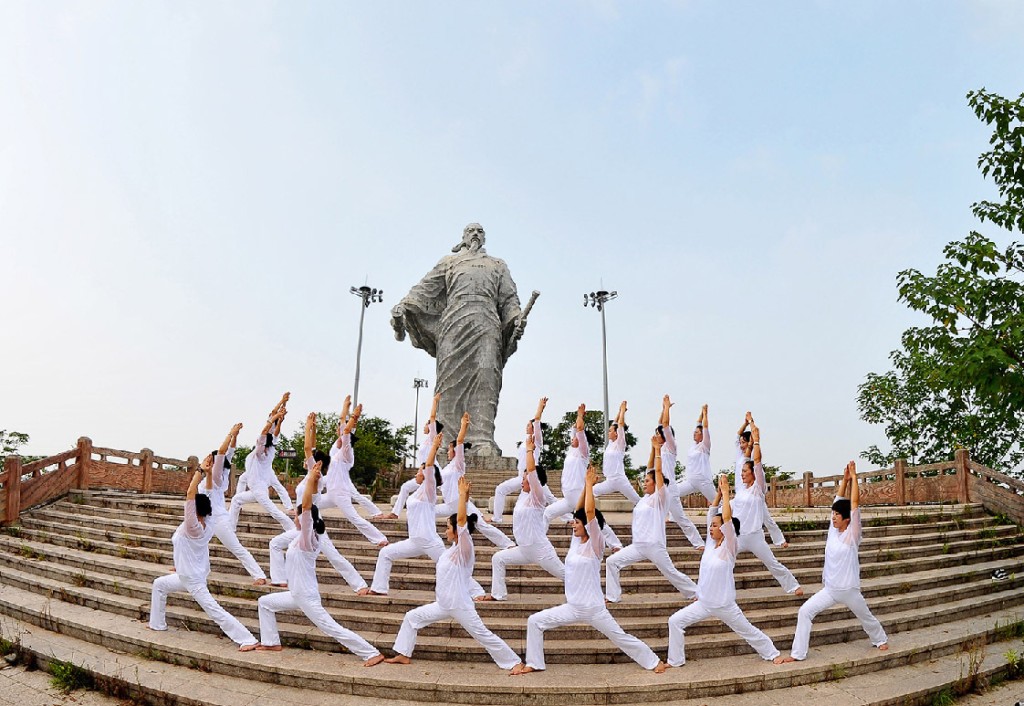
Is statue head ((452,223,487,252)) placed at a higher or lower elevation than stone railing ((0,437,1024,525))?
higher

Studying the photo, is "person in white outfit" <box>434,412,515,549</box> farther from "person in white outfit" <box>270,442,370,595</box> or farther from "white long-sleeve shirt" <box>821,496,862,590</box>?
"white long-sleeve shirt" <box>821,496,862,590</box>

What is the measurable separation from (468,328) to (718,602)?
12781 millimetres

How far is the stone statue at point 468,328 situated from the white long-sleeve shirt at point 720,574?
11227mm

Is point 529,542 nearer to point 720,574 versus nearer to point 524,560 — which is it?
point 524,560

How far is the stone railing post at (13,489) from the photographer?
40.6ft

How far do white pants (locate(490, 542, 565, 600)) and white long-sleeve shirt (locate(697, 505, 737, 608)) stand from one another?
5.45ft

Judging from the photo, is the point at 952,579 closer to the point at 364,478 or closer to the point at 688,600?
the point at 688,600

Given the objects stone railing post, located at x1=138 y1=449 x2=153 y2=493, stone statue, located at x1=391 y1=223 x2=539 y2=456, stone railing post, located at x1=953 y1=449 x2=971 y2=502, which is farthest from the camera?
stone statue, located at x1=391 y1=223 x2=539 y2=456

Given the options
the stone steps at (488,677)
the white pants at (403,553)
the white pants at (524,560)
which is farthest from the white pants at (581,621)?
the white pants at (524,560)

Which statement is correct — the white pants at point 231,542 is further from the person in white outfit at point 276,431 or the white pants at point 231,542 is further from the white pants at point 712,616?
the white pants at point 712,616

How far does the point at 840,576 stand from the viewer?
21.2 feet

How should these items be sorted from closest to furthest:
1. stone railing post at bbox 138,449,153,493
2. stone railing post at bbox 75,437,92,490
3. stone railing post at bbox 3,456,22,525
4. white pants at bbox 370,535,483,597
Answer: white pants at bbox 370,535,483,597
stone railing post at bbox 3,456,22,525
stone railing post at bbox 75,437,92,490
stone railing post at bbox 138,449,153,493

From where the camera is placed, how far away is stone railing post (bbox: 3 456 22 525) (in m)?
12.4

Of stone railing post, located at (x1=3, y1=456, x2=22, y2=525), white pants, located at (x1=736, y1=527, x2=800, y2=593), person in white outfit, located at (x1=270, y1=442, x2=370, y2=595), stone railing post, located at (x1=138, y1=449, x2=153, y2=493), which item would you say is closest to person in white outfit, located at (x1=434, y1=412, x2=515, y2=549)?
person in white outfit, located at (x1=270, y1=442, x2=370, y2=595)
